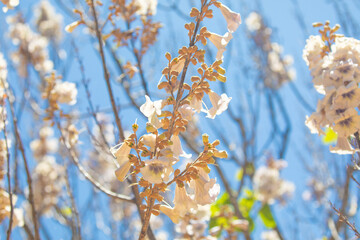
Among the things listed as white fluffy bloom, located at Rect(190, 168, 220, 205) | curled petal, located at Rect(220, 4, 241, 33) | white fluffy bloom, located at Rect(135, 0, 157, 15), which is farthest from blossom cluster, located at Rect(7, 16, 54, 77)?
white fluffy bloom, located at Rect(190, 168, 220, 205)

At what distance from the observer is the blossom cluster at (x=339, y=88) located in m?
1.69

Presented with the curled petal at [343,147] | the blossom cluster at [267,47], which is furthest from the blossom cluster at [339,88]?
the blossom cluster at [267,47]

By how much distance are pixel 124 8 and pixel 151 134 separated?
186 centimetres

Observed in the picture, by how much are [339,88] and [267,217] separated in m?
2.19

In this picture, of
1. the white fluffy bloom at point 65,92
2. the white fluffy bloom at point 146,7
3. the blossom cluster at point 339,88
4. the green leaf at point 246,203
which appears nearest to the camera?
the blossom cluster at point 339,88

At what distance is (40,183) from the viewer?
482 cm

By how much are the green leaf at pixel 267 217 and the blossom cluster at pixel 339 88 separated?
1.79 m

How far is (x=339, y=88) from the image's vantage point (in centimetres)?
170

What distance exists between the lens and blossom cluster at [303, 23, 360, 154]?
1.69m

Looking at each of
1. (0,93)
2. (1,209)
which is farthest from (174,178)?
(0,93)

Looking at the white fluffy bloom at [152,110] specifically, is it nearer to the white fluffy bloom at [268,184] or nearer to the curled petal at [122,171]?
the curled petal at [122,171]

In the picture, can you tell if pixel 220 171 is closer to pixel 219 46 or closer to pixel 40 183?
pixel 219 46

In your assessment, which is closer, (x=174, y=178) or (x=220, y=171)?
(x=174, y=178)

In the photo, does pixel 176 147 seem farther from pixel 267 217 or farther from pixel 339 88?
pixel 267 217
